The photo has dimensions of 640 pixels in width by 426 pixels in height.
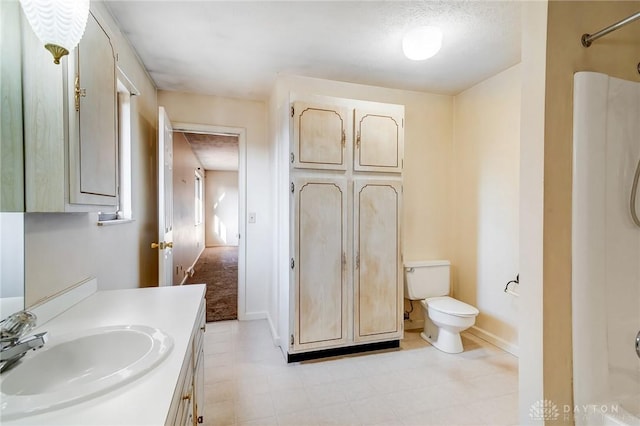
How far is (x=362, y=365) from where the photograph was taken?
2291mm

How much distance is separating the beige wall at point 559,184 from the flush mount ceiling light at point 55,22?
1.66 meters

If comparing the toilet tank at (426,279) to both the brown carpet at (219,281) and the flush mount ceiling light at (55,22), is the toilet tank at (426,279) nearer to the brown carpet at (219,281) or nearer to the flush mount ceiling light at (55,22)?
the brown carpet at (219,281)

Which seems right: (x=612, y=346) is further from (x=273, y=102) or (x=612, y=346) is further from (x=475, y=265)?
(x=273, y=102)

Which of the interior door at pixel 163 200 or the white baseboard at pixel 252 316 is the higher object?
the interior door at pixel 163 200

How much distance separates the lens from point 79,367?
95 cm

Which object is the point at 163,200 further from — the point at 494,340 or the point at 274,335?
the point at 494,340

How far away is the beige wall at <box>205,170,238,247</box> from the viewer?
8.92m

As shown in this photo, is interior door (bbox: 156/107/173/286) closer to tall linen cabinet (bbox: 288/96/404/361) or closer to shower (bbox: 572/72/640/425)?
tall linen cabinet (bbox: 288/96/404/361)

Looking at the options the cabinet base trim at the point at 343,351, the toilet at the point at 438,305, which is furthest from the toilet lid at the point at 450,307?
the cabinet base trim at the point at 343,351

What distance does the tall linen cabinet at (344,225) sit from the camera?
2266 millimetres

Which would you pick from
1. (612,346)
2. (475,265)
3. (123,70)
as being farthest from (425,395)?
(123,70)

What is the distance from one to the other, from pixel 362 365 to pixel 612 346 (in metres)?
1.55

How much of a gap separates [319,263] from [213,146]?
12.5 feet

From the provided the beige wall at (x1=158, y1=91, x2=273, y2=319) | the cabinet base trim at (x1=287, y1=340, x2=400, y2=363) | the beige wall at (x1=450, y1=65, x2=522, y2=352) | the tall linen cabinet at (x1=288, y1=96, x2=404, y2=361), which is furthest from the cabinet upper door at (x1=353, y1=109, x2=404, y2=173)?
the cabinet base trim at (x1=287, y1=340, x2=400, y2=363)
